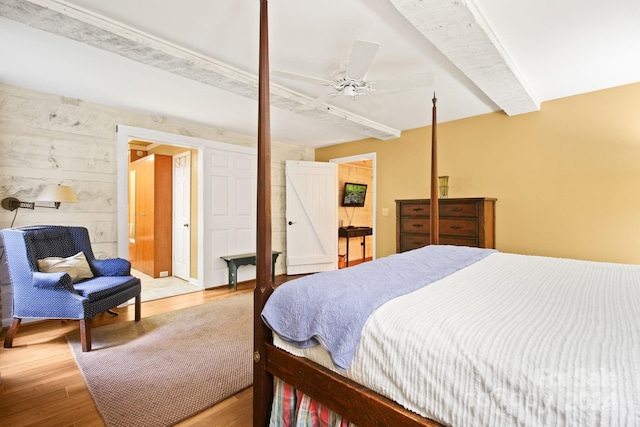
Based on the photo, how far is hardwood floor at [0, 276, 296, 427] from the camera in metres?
1.63

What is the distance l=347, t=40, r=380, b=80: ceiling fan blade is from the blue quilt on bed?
1284 millimetres

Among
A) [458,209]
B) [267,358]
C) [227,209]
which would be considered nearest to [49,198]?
[227,209]

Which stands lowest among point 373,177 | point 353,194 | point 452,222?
point 452,222

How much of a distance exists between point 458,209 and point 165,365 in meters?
3.19

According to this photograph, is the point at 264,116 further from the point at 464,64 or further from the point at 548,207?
the point at 548,207

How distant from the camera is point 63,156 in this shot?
3131mm

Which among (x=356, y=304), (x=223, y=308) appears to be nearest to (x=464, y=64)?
(x=356, y=304)

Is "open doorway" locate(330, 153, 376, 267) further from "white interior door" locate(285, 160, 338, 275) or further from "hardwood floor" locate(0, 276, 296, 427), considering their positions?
"hardwood floor" locate(0, 276, 296, 427)

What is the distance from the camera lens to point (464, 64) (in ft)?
7.50

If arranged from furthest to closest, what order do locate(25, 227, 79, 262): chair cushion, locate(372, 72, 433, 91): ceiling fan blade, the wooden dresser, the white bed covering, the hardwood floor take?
the wooden dresser → locate(25, 227, 79, 262): chair cushion → locate(372, 72, 433, 91): ceiling fan blade → the hardwood floor → the white bed covering

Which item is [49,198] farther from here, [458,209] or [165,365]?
[458,209]

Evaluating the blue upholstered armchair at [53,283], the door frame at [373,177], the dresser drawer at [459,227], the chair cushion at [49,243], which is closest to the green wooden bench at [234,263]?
the blue upholstered armchair at [53,283]

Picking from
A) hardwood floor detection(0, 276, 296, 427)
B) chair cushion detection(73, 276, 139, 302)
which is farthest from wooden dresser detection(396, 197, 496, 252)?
chair cushion detection(73, 276, 139, 302)

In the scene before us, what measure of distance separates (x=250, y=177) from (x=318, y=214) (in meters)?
1.35
